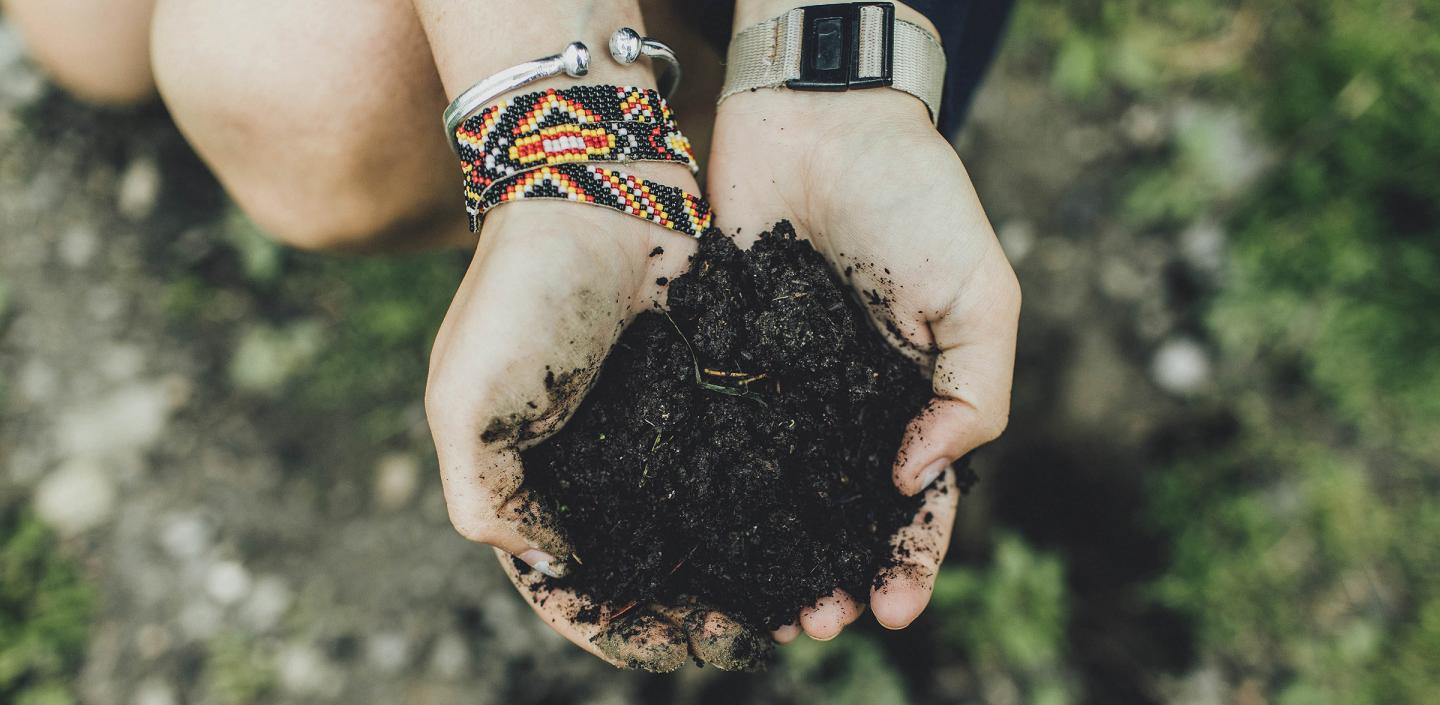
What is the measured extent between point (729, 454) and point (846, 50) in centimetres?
107

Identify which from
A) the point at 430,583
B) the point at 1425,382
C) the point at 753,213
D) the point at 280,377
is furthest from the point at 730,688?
the point at 1425,382

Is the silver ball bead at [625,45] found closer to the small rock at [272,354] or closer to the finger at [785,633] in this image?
the finger at [785,633]

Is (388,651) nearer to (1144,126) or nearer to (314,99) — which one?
(314,99)

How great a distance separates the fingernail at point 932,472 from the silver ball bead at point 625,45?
1.24 m

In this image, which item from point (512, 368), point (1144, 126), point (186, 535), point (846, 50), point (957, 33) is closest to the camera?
point (512, 368)

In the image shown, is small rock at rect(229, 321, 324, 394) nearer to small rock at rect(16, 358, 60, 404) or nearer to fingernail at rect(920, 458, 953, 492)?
small rock at rect(16, 358, 60, 404)

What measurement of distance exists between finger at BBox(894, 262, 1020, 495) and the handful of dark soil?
5.0 inches

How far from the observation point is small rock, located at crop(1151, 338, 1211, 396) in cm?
328

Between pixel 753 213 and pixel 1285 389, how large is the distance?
8.16 ft

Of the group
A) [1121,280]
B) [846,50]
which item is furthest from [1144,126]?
[846,50]

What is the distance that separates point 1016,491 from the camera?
3.16m

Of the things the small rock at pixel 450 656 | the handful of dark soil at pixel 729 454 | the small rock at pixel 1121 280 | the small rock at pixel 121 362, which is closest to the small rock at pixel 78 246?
the small rock at pixel 121 362

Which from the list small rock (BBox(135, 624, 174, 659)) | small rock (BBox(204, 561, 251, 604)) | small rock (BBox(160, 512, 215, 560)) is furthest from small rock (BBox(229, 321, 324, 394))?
small rock (BBox(135, 624, 174, 659))

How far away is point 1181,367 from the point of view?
10.8 feet
